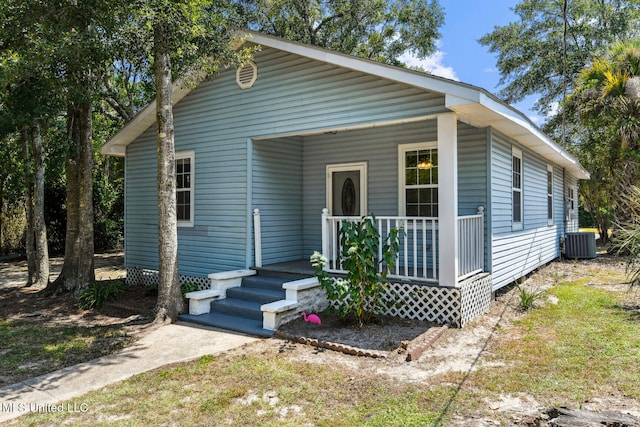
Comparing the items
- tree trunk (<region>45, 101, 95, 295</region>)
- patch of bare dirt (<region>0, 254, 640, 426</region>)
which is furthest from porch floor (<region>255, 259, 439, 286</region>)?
tree trunk (<region>45, 101, 95, 295</region>)

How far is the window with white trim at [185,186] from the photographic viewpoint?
877 cm

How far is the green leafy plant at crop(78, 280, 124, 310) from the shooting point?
768 centimetres

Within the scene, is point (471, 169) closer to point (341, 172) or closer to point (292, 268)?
point (341, 172)

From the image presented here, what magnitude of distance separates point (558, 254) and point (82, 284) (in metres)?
13.4

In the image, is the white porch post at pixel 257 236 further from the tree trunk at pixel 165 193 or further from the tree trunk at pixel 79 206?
the tree trunk at pixel 79 206

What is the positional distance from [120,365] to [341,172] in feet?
18.4

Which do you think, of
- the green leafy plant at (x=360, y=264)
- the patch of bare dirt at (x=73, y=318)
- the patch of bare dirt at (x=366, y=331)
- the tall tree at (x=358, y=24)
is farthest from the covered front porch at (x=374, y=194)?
the tall tree at (x=358, y=24)

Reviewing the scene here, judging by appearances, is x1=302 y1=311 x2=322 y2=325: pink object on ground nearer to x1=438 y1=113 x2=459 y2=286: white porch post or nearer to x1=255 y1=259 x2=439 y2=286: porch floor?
x1=255 y1=259 x2=439 y2=286: porch floor

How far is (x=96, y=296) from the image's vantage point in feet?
25.5

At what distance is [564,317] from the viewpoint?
631 cm

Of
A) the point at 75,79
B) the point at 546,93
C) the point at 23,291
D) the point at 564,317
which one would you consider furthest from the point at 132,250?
the point at 546,93

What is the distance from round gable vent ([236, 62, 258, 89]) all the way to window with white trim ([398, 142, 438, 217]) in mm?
3011

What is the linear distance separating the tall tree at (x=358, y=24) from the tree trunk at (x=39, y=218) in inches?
367

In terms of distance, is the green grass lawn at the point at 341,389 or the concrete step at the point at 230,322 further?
the concrete step at the point at 230,322
